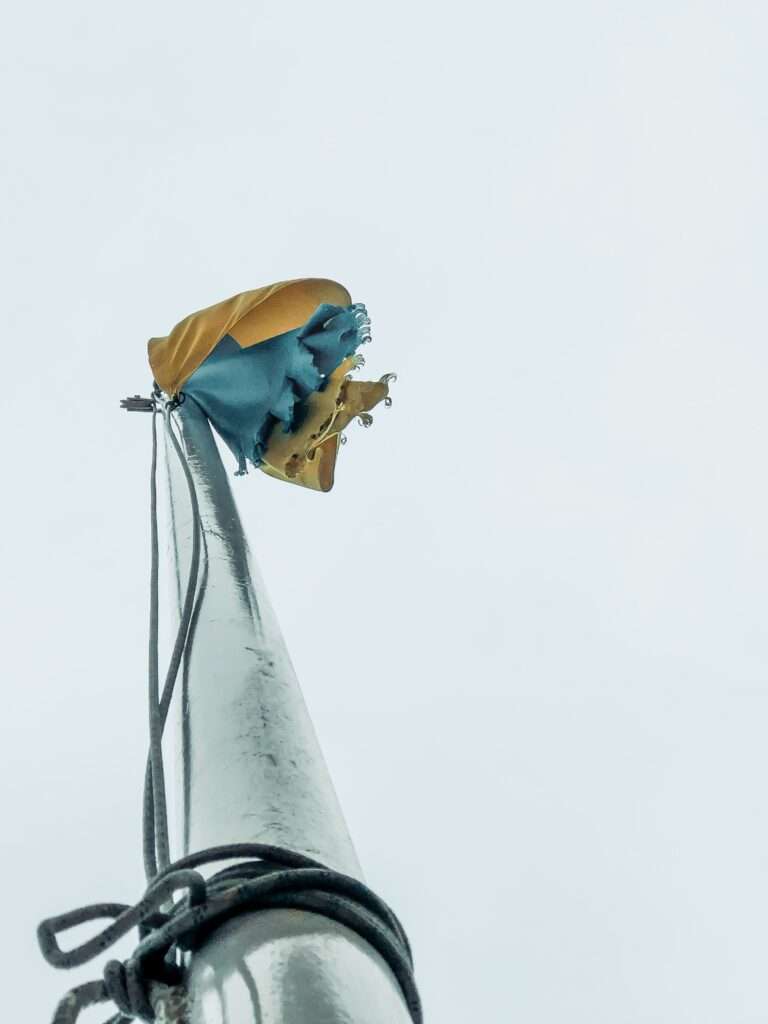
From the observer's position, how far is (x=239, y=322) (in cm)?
737

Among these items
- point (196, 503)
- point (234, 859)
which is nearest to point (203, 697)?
point (234, 859)

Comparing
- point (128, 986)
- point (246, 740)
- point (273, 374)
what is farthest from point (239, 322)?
point (128, 986)

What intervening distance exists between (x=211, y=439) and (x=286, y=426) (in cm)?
119

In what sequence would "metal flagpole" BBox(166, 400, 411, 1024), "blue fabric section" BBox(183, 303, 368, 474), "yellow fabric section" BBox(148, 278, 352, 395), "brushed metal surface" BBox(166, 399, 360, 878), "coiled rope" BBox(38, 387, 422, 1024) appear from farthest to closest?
"blue fabric section" BBox(183, 303, 368, 474) < "yellow fabric section" BBox(148, 278, 352, 395) < "brushed metal surface" BBox(166, 399, 360, 878) < "coiled rope" BBox(38, 387, 422, 1024) < "metal flagpole" BBox(166, 400, 411, 1024)

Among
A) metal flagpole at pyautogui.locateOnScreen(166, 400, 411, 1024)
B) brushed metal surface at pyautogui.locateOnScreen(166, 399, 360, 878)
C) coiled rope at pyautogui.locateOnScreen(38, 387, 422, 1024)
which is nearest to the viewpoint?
metal flagpole at pyautogui.locateOnScreen(166, 400, 411, 1024)

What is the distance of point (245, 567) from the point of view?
4.29 meters

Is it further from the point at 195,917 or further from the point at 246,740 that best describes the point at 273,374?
the point at 195,917

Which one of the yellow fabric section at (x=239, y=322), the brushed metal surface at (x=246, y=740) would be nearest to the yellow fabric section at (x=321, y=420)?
the yellow fabric section at (x=239, y=322)

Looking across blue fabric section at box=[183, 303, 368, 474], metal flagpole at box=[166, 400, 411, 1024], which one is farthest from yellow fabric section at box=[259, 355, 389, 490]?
metal flagpole at box=[166, 400, 411, 1024]

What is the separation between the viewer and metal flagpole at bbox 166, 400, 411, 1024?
90.0 inches

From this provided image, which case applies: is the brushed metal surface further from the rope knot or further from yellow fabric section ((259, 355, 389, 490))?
yellow fabric section ((259, 355, 389, 490))

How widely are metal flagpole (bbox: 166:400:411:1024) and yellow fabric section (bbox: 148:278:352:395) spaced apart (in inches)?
97.8

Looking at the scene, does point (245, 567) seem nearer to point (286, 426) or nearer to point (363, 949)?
point (363, 949)

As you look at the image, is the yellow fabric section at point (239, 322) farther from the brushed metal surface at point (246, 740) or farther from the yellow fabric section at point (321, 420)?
the brushed metal surface at point (246, 740)
